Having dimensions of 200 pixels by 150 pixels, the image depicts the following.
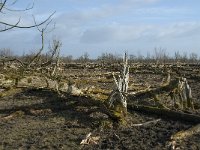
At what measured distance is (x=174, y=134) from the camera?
29.6ft

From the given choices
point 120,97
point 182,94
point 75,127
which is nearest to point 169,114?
point 120,97

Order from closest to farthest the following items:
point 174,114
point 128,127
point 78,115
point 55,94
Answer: point 128,127, point 174,114, point 78,115, point 55,94

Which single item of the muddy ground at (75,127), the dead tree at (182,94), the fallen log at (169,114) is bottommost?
the muddy ground at (75,127)

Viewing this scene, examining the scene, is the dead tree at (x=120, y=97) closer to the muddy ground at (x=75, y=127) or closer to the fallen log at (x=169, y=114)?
the muddy ground at (x=75, y=127)

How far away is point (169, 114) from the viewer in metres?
10.9

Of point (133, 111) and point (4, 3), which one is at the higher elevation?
point (4, 3)

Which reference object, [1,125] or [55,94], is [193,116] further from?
[55,94]

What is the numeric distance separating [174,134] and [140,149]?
1.03 meters

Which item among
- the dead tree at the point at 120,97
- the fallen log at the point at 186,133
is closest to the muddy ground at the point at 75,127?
the fallen log at the point at 186,133

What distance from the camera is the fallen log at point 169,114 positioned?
402 inches

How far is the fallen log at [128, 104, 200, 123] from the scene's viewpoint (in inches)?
402

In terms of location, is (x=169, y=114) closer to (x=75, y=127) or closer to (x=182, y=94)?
(x=182, y=94)

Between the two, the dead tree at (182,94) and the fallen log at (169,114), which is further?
the dead tree at (182,94)

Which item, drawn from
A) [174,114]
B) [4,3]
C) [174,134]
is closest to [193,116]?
[174,114]
